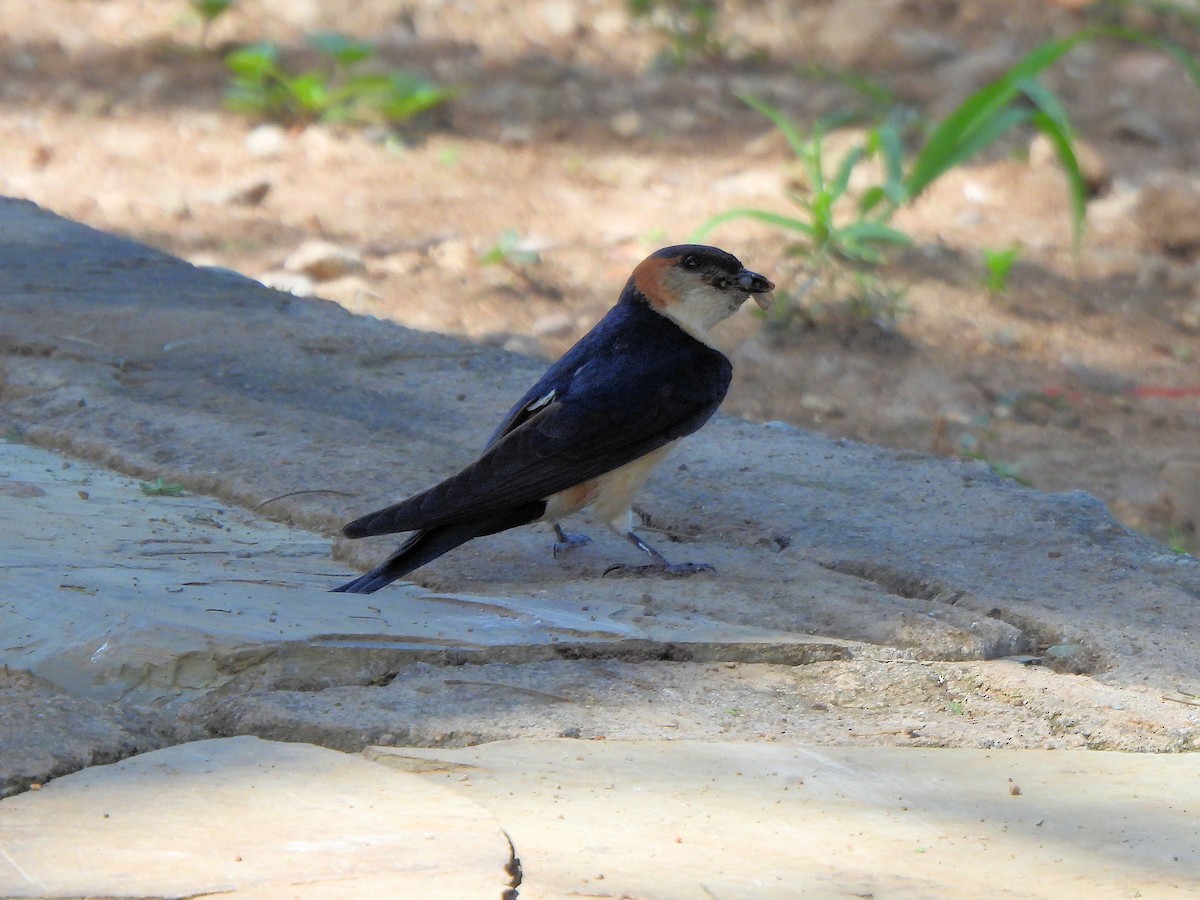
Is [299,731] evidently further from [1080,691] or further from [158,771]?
[1080,691]

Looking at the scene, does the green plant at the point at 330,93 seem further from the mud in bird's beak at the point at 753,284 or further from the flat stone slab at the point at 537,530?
the mud in bird's beak at the point at 753,284

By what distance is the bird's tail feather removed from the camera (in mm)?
2812

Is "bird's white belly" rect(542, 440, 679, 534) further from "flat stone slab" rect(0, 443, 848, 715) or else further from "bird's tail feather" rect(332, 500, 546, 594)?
"flat stone slab" rect(0, 443, 848, 715)

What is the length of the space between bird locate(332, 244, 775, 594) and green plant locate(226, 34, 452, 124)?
425 centimetres

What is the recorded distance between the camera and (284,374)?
13.8 feet

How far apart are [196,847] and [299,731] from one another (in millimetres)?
416

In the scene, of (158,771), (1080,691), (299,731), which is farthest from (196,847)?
(1080,691)

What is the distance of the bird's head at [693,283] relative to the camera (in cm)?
347

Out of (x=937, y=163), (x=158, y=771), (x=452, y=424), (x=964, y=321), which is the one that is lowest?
(x=158, y=771)

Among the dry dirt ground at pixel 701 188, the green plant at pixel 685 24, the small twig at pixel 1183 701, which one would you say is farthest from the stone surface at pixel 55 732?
the green plant at pixel 685 24

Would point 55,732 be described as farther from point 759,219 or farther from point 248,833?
point 759,219

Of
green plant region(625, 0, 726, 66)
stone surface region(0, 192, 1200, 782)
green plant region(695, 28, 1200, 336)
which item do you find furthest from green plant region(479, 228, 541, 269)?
green plant region(625, 0, 726, 66)

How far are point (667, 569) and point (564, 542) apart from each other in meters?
0.34

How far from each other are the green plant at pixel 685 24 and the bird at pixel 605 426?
17.0ft
